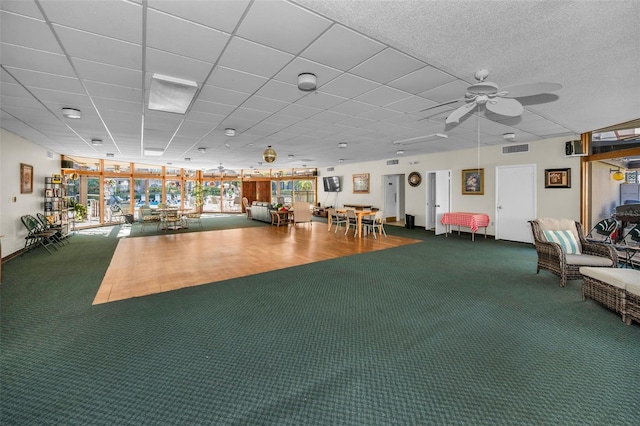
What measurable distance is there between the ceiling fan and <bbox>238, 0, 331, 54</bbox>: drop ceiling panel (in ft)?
5.59

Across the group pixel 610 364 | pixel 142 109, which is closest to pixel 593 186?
pixel 610 364

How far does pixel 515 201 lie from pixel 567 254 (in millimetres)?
3708

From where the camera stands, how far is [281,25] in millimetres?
2236

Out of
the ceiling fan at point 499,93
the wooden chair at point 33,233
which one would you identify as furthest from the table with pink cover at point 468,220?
the wooden chair at point 33,233

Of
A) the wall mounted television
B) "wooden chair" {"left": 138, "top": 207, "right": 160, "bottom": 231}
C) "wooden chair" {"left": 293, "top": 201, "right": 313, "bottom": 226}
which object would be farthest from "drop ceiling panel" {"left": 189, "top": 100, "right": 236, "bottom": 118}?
the wall mounted television

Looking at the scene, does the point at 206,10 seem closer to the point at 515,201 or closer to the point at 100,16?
the point at 100,16

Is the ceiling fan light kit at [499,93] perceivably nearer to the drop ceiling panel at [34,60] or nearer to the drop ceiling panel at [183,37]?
the drop ceiling panel at [183,37]

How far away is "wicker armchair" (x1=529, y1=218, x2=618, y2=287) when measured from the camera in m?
3.85

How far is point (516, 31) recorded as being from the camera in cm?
226

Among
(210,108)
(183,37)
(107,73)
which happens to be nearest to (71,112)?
(107,73)

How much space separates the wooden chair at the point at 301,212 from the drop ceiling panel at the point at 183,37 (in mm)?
7802

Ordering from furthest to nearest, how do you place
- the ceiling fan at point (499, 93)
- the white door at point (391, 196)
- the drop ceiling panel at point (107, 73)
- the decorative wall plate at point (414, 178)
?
the white door at point (391, 196), the decorative wall plate at point (414, 178), the drop ceiling panel at point (107, 73), the ceiling fan at point (499, 93)

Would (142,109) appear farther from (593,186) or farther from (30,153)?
(593,186)

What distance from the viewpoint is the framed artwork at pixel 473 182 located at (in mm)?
8055
